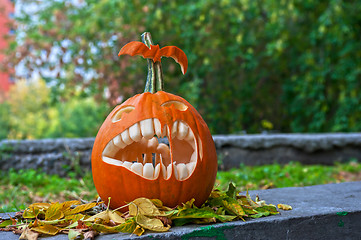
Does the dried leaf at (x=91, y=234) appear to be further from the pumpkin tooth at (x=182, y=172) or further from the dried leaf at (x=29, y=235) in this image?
the pumpkin tooth at (x=182, y=172)

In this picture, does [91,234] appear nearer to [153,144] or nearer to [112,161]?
[112,161]

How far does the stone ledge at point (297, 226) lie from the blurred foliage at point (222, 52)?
4.51 metres

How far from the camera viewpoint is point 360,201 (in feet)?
6.52

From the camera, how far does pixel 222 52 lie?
7527mm

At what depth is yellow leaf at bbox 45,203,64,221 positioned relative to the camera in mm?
1587

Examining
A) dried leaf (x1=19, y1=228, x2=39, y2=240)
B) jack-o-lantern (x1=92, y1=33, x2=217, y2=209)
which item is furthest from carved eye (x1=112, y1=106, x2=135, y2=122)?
dried leaf (x1=19, y1=228, x2=39, y2=240)

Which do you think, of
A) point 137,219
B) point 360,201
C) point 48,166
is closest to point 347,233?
point 360,201

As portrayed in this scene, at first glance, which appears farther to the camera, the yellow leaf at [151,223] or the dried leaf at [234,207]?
the dried leaf at [234,207]

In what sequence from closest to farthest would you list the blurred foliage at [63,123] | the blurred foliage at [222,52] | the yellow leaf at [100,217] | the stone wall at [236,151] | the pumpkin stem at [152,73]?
the yellow leaf at [100,217]
the pumpkin stem at [152,73]
the stone wall at [236,151]
the blurred foliage at [222,52]
the blurred foliage at [63,123]

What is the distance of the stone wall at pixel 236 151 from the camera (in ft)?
13.9

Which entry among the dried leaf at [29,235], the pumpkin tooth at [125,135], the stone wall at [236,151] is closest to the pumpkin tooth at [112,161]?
the pumpkin tooth at [125,135]

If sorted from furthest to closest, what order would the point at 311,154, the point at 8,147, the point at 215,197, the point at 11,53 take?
1. the point at 11,53
2. the point at 311,154
3. the point at 8,147
4. the point at 215,197

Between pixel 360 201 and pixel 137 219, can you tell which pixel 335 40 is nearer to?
pixel 360 201

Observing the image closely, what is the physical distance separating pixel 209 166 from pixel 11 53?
298 inches
